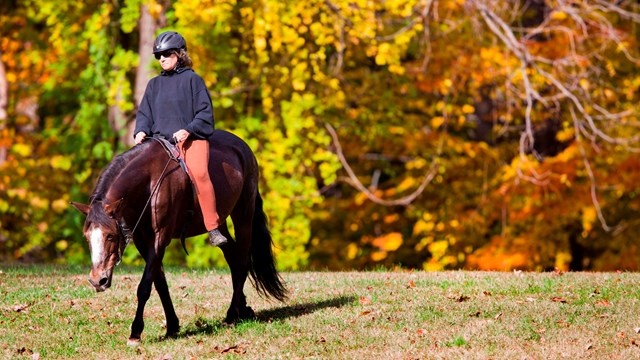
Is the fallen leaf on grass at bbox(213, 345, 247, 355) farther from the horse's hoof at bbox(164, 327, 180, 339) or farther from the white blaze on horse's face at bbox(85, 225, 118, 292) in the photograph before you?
the white blaze on horse's face at bbox(85, 225, 118, 292)

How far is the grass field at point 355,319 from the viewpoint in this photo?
900 centimetres

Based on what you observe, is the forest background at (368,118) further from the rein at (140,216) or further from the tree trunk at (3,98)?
the rein at (140,216)

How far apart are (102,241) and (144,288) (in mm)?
835

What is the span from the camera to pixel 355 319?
33.0 feet

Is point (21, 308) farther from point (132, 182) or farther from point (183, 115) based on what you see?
point (183, 115)

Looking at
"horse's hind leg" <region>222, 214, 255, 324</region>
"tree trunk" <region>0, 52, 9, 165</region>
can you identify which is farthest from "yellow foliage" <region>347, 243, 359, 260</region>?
"horse's hind leg" <region>222, 214, 255, 324</region>

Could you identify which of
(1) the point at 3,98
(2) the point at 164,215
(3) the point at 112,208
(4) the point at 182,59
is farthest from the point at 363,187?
(3) the point at 112,208

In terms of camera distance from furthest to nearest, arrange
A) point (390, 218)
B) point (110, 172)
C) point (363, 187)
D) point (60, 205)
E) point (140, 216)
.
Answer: point (390, 218) → point (60, 205) → point (363, 187) → point (140, 216) → point (110, 172)

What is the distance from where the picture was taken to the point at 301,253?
834 inches

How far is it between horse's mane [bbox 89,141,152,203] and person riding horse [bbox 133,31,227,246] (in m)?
0.27

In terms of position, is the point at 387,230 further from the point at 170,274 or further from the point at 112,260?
the point at 112,260

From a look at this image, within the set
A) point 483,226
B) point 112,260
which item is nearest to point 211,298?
point 112,260

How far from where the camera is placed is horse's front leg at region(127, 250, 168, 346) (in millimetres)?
9047

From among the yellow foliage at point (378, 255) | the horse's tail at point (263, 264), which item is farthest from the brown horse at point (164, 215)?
the yellow foliage at point (378, 255)
